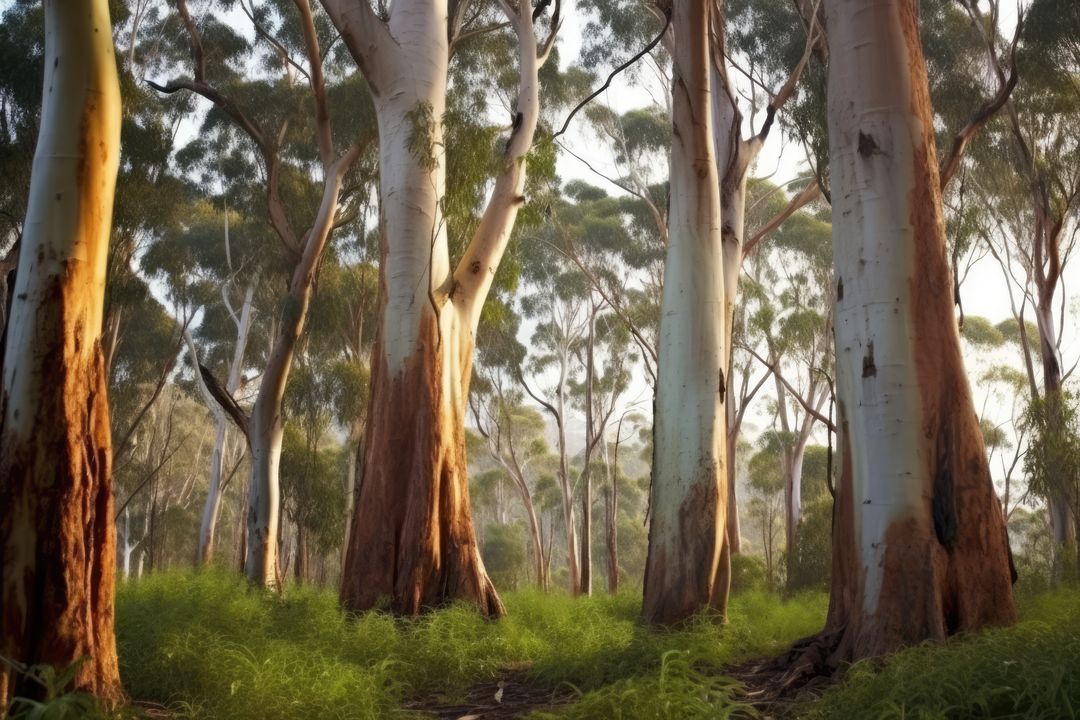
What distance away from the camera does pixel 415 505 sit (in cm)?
671

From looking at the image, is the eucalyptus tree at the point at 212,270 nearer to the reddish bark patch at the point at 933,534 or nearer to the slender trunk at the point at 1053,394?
the slender trunk at the point at 1053,394

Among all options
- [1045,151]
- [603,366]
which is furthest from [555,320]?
[1045,151]

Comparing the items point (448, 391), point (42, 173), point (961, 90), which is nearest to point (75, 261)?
point (42, 173)

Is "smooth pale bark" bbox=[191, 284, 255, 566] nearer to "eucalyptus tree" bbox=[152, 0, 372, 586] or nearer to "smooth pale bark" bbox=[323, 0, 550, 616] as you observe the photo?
"eucalyptus tree" bbox=[152, 0, 372, 586]

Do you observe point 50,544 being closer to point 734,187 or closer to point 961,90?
point 734,187

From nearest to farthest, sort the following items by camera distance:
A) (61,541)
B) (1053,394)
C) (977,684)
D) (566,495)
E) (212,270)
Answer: (977,684)
(61,541)
(1053,394)
(212,270)
(566,495)

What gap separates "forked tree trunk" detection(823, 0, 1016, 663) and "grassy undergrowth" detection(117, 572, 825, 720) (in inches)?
33.9

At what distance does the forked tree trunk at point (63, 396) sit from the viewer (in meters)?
2.99

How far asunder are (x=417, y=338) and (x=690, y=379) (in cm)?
209

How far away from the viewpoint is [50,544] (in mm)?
3033

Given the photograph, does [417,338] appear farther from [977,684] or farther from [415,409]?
[977,684]

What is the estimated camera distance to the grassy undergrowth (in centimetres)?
328

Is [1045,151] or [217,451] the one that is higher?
[1045,151]

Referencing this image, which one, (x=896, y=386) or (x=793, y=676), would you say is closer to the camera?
(x=793, y=676)
